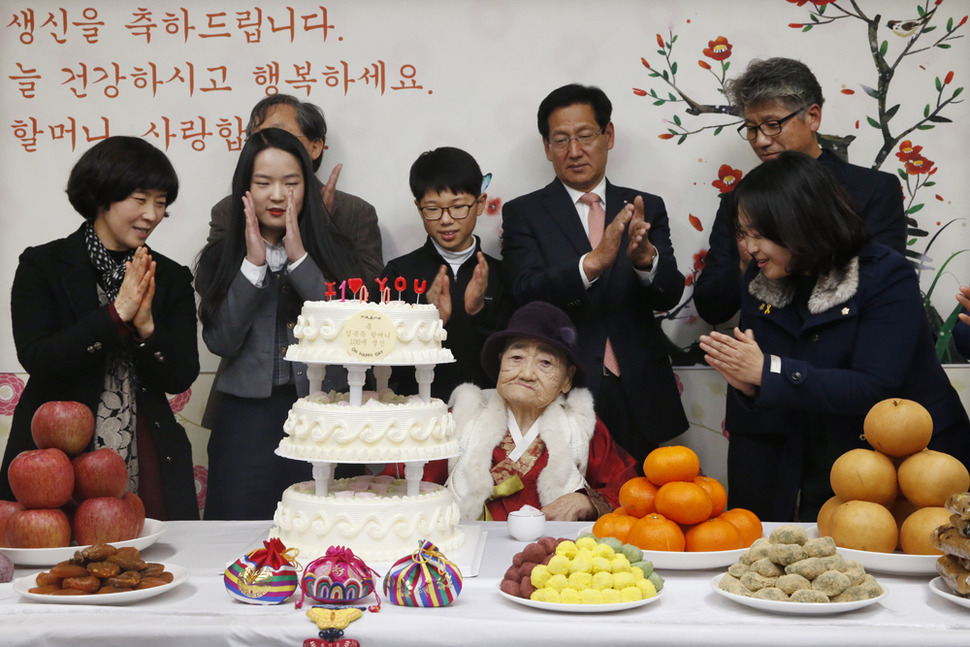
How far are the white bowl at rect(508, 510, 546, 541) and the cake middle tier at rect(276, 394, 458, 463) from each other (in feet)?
0.86

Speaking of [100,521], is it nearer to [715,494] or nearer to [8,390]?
[715,494]

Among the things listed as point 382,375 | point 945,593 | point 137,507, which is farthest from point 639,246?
point 137,507

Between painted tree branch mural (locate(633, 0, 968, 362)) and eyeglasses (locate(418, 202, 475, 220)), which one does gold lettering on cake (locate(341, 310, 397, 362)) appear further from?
painted tree branch mural (locate(633, 0, 968, 362))

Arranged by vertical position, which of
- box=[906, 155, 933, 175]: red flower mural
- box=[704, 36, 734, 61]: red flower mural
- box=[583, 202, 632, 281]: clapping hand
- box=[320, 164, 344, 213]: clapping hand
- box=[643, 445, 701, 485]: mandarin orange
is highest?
box=[704, 36, 734, 61]: red flower mural

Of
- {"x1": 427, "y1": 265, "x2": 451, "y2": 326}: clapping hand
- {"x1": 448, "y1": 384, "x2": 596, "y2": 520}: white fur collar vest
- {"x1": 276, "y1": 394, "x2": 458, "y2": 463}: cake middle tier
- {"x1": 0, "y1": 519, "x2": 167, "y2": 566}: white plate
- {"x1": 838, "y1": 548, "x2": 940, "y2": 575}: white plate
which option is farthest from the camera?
{"x1": 427, "y1": 265, "x2": 451, "y2": 326}: clapping hand

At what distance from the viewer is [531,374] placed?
2.93 metres

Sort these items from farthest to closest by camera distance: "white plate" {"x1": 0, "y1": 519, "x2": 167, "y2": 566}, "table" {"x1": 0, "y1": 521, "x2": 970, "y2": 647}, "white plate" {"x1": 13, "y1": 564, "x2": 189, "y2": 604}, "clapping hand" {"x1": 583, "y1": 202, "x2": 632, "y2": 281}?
"clapping hand" {"x1": 583, "y1": 202, "x2": 632, "y2": 281}
"white plate" {"x1": 0, "y1": 519, "x2": 167, "y2": 566}
"white plate" {"x1": 13, "y1": 564, "x2": 189, "y2": 604}
"table" {"x1": 0, "y1": 521, "x2": 970, "y2": 647}

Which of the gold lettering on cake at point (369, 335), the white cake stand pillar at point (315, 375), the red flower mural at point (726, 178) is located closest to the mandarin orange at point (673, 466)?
the gold lettering on cake at point (369, 335)

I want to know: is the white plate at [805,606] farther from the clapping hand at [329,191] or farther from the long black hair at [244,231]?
the clapping hand at [329,191]

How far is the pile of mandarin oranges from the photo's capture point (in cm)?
186

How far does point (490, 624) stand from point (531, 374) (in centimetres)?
141

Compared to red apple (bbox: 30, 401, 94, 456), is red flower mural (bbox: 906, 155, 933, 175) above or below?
above

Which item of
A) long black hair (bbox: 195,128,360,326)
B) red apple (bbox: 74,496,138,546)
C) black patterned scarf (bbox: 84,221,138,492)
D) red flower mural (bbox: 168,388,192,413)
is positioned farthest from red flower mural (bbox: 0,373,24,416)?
red apple (bbox: 74,496,138,546)

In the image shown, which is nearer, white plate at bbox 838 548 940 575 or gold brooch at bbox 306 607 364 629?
gold brooch at bbox 306 607 364 629
